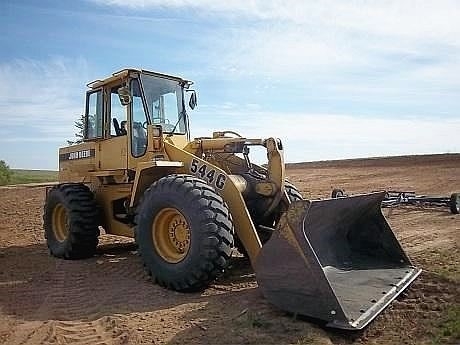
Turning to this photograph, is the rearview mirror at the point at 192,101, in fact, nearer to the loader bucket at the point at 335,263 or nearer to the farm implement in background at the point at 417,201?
the loader bucket at the point at 335,263

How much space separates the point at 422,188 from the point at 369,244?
45.6ft

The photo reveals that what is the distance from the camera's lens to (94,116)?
8898 millimetres

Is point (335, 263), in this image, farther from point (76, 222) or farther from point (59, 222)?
point (59, 222)

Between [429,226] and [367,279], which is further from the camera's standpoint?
[429,226]

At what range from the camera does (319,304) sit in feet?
15.2

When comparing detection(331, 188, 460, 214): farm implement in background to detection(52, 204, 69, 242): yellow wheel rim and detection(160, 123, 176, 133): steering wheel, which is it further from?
detection(52, 204, 69, 242): yellow wheel rim

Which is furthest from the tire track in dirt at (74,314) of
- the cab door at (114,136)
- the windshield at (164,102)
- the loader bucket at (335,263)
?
the windshield at (164,102)

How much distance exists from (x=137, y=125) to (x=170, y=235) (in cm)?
214

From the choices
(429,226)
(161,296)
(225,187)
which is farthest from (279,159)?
(429,226)

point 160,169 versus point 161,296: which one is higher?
point 160,169

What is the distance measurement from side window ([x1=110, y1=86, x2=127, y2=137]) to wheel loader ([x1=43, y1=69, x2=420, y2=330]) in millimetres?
21

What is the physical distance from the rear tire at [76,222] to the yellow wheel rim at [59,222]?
28 millimetres

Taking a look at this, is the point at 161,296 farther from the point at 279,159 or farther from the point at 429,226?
the point at 429,226

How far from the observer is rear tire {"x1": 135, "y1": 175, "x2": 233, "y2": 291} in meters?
5.68
